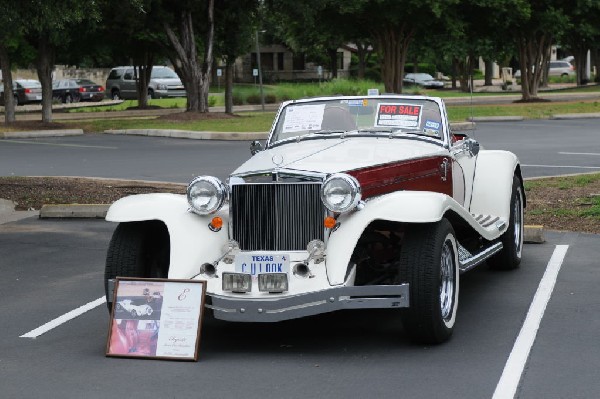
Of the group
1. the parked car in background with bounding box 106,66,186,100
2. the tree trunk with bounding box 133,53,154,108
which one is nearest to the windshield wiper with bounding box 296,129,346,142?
the tree trunk with bounding box 133,53,154,108

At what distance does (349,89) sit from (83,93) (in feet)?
56.7

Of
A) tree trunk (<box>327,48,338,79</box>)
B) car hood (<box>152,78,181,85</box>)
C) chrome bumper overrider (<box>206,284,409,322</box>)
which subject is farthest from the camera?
tree trunk (<box>327,48,338,79</box>)

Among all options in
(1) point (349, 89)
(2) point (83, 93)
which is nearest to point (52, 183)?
(1) point (349, 89)

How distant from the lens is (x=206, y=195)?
815 cm

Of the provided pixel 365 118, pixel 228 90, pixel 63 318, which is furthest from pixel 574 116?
pixel 63 318

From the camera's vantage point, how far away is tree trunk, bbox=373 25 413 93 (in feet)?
144

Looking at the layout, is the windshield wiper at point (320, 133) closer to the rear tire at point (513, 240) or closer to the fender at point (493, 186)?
the fender at point (493, 186)

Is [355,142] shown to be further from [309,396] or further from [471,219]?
[309,396]

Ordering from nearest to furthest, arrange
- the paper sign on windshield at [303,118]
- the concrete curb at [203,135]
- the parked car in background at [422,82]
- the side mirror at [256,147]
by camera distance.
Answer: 1. the paper sign on windshield at [303,118]
2. the side mirror at [256,147]
3. the concrete curb at [203,135]
4. the parked car in background at [422,82]

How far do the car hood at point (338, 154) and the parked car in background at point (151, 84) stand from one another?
163 feet

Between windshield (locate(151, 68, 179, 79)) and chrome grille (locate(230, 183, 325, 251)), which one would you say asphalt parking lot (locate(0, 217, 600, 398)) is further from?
windshield (locate(151, 68, 179, 79))

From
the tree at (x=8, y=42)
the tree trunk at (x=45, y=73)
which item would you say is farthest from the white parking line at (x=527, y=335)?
the tree trunk at (x=45, y=73)

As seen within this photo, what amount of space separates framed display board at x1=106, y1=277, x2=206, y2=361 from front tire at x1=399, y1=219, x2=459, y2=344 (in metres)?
1.36

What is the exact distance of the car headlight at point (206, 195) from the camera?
809 centimetres
